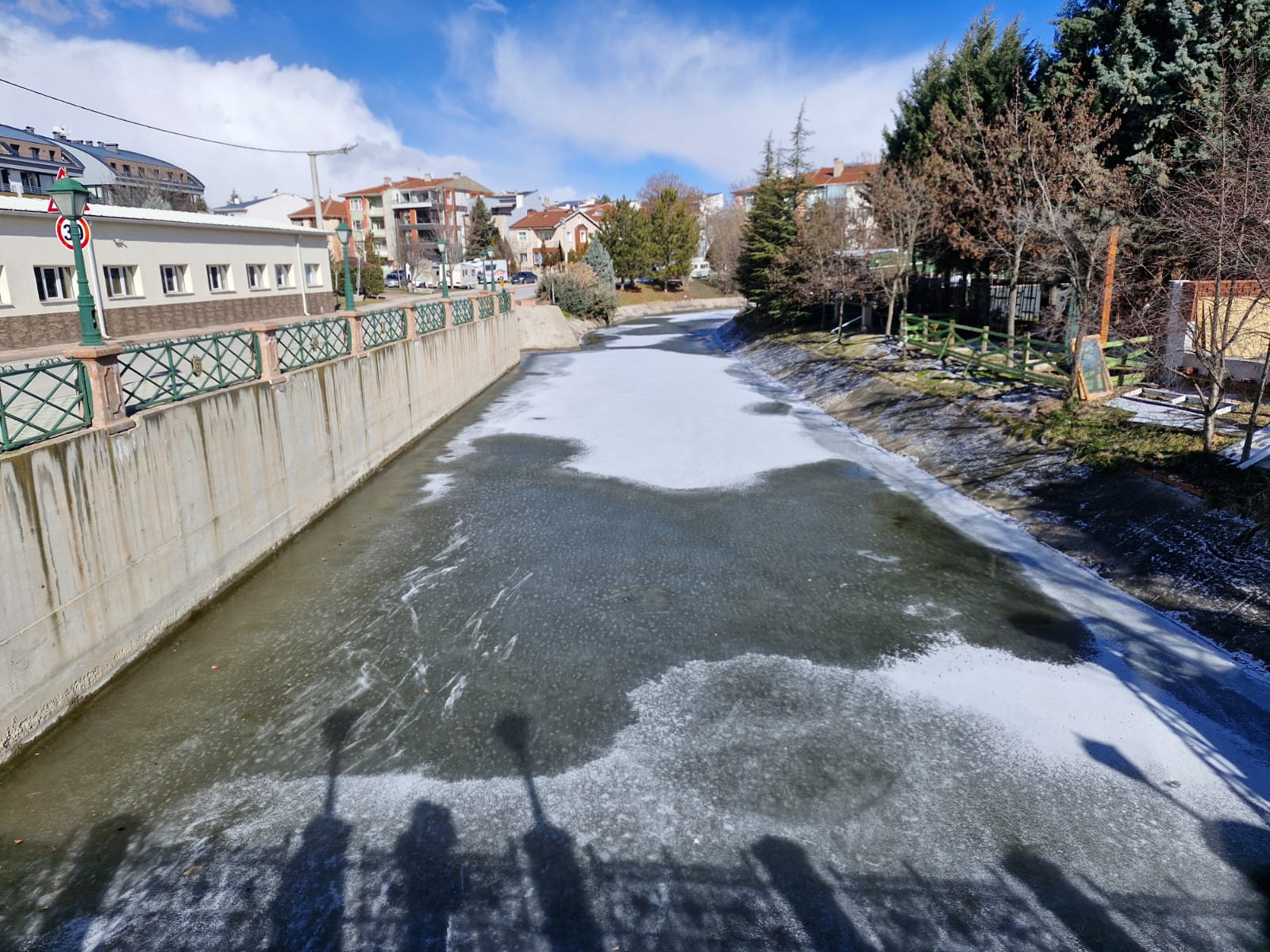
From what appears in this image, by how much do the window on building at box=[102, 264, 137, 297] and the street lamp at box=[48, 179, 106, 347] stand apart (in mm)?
17625

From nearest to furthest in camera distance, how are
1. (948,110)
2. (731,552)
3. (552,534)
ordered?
(731,552)
(552,534)
(948,110)

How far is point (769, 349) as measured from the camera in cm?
3866

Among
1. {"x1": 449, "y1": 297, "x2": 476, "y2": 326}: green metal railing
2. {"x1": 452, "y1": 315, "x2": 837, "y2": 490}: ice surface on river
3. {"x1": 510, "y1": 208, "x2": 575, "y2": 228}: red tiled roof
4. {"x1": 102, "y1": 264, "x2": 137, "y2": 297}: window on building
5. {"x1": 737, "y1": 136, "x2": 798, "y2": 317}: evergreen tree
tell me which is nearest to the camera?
{"x1": 452, "y1": 315, "x2": 837, "y2": 490}: ice surface on river

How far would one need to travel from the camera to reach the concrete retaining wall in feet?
25.4

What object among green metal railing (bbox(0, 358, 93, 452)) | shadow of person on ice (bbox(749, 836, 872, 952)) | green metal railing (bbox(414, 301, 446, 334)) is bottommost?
shadow of person on ice (bbox(749, 836, 872, 952))

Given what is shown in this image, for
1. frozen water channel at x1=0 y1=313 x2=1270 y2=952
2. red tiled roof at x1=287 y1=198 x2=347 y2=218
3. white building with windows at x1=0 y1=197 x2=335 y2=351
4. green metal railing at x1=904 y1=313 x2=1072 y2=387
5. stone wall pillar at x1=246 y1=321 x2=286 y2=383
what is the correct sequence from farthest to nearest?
red tiled roof at x1=287 y1=198 x2=347 y2=218 < white building with windows at x1=0 y1=197 x2=335 y2=351 < green metal railing at x1=904 y1=313 x2=1072 y2=387 < stone wall pillar at x1=246 y1=321 x2=286 y2=383 < frozen water channel at x1=0 y1=313 x2=1270 y2=952

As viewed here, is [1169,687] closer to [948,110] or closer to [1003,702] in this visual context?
→ [1003,702]

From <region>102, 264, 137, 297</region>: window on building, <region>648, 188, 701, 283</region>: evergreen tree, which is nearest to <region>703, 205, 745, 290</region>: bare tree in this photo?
<region>648, 188, 701, 283</region>: evergreen tree

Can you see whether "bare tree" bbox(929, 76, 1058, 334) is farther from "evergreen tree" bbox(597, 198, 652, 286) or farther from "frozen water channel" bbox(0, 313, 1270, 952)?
"evergreen tree" bbox(597, 198, 652, 286)

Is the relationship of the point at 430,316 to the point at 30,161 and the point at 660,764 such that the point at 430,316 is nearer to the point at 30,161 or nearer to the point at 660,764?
the point at 660,764

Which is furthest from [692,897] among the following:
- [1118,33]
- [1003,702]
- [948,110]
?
[948,110]

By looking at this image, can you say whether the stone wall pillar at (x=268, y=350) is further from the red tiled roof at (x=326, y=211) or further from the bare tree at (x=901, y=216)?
the red tiled roof at (x=326, y=211)

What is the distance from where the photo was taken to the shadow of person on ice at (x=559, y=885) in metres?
5.60

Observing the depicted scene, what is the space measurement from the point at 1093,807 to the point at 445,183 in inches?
4001
